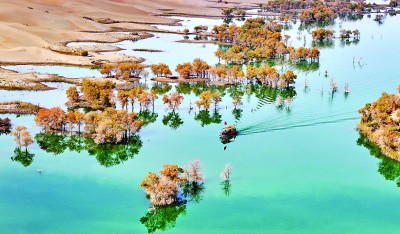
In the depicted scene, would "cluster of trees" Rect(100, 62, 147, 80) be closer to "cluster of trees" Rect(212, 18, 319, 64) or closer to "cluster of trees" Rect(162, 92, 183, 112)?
"cluster of trees" Rect(162, 92, 183, 112)

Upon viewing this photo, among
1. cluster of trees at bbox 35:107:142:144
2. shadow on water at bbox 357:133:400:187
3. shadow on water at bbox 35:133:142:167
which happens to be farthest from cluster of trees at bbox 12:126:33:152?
shadow on water at bbox 357:133:400:187

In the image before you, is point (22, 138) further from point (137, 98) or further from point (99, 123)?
point (137, 98)

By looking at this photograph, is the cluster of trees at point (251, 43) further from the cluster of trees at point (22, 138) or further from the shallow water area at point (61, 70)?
the cluster of trees at point (22, 138)

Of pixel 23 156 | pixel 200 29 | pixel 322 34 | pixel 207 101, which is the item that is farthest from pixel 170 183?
pixel 200 29

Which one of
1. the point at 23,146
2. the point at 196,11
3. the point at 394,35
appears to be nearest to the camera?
the point at 23,146

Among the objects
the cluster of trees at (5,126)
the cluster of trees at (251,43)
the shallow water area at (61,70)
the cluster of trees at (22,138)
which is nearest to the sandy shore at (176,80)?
the shallow water area at (61,70)

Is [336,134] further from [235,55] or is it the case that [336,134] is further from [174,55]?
[174,55]

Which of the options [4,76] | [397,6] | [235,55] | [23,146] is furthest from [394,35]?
[23,146]

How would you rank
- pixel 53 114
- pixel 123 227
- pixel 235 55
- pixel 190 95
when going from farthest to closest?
pixel 235 55 < pixel 190 95 < pixel 53 114 < pixel 123 227
